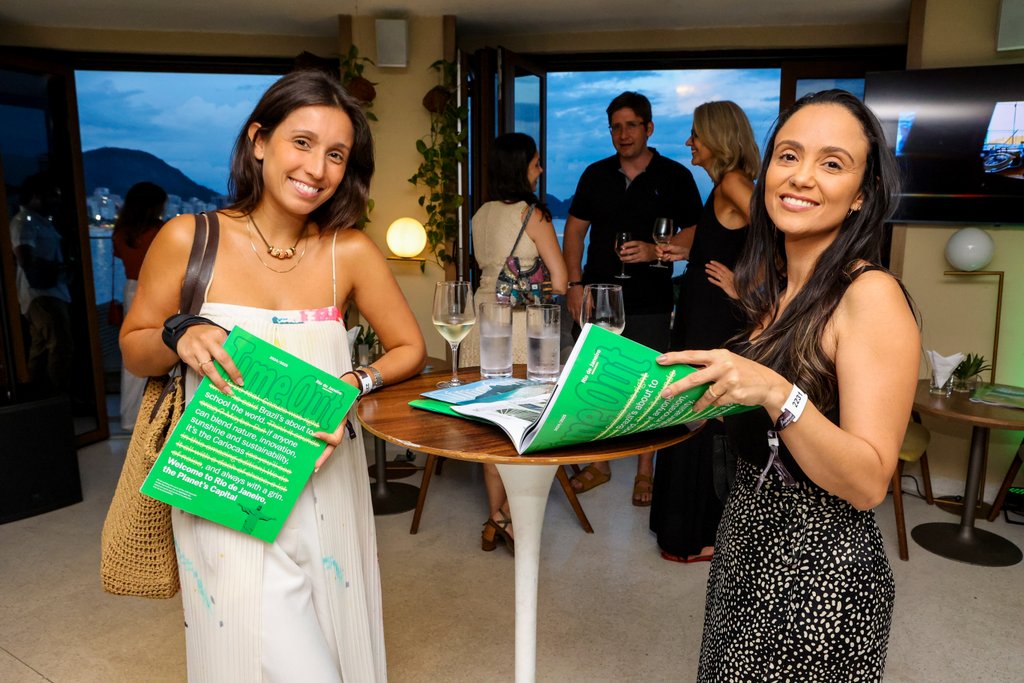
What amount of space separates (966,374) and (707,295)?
4.72 ft

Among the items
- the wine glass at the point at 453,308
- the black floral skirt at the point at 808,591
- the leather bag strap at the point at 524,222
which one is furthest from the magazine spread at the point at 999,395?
the wine glass at the point at 453,308

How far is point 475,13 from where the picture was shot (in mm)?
4625

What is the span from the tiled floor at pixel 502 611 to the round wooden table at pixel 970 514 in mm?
96

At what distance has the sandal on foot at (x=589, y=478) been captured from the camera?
3963 millimetres

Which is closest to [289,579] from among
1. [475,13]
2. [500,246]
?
[500,246]

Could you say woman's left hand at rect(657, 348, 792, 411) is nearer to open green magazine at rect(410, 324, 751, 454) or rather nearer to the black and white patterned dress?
open green magazine at rect(410, 324, 751, 454)

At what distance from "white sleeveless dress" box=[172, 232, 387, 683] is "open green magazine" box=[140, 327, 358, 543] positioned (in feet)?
0.31

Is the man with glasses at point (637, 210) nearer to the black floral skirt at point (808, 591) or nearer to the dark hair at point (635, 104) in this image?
the dark hair at point (635, 104)

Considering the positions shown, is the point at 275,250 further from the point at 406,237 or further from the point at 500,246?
the point at 406,237

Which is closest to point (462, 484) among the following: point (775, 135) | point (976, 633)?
point (976, 633)

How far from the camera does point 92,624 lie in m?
2.67

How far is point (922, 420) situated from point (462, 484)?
2520 millimetres

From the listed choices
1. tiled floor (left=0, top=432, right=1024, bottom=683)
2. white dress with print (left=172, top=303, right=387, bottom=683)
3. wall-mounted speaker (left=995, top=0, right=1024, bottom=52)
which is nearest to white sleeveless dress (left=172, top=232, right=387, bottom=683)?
white dress with print (left=172, top=303, right=387, bottom=683)

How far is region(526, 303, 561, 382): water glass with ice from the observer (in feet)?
4.90
